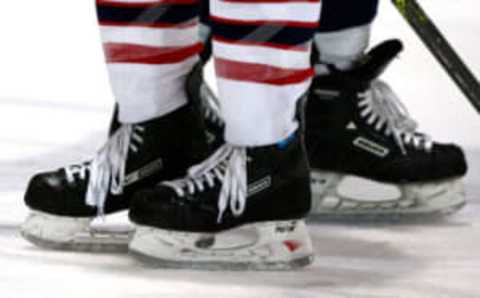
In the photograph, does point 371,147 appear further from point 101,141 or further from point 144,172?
point 101,141

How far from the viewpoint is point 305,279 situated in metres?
1.93

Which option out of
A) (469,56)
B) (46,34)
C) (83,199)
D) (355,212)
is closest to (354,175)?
(355,212)

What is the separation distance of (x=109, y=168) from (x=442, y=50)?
0.51 meters

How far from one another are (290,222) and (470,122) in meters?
0.91

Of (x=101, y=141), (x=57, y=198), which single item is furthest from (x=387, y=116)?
(x=101, y=141)

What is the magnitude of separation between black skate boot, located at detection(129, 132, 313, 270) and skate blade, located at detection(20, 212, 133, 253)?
72mm

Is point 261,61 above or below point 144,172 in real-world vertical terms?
above

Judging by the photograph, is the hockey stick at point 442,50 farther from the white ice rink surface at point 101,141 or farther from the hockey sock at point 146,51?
the hockey sock at point 146,51

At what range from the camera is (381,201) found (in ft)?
7.50

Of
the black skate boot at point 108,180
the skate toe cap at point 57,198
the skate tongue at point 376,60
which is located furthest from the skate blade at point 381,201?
the skate toe cap at point 57,198

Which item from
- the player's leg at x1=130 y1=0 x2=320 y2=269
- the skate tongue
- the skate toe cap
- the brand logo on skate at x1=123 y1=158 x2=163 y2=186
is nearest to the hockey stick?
the skate tongue

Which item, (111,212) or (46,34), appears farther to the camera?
(46,34)

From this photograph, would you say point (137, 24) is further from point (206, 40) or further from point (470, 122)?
point (470, 122)

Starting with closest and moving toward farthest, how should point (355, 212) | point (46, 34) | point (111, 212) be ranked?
point (111, 212) < point (355, 212) < point (46, 34)
